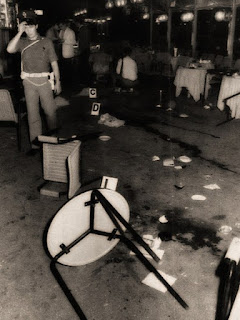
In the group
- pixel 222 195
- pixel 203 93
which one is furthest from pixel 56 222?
pixel 203 93

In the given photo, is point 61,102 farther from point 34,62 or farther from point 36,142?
point 34,62

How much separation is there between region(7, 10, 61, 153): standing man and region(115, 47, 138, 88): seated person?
5158mm

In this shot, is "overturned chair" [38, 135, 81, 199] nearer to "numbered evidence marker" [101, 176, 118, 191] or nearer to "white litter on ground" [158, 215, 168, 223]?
"numbered evidence marker" [101, 176, 118, 191]

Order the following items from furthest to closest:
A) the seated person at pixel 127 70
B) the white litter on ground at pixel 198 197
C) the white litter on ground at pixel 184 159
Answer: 1. the seated person at pixel 127 70
2. the white litter on ground at pixel 184 159
3. the white litter on ground at pixel 198 197

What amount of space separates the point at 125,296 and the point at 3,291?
3.83 ft

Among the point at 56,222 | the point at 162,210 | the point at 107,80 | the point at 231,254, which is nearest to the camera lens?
the point at 231,254

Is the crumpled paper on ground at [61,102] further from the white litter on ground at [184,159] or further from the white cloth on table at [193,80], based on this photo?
the white litter on ground at [184,159]

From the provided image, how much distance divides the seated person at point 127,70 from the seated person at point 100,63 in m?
1.74

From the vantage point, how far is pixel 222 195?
4.90m

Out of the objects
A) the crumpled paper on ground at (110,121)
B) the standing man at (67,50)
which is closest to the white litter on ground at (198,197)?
the crumpled paper on ground at (110,121)

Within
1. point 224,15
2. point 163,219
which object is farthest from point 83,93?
point 163,219

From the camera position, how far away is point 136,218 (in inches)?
171

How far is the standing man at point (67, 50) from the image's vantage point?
1291cm

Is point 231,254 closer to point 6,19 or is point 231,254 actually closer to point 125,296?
point 125,296
